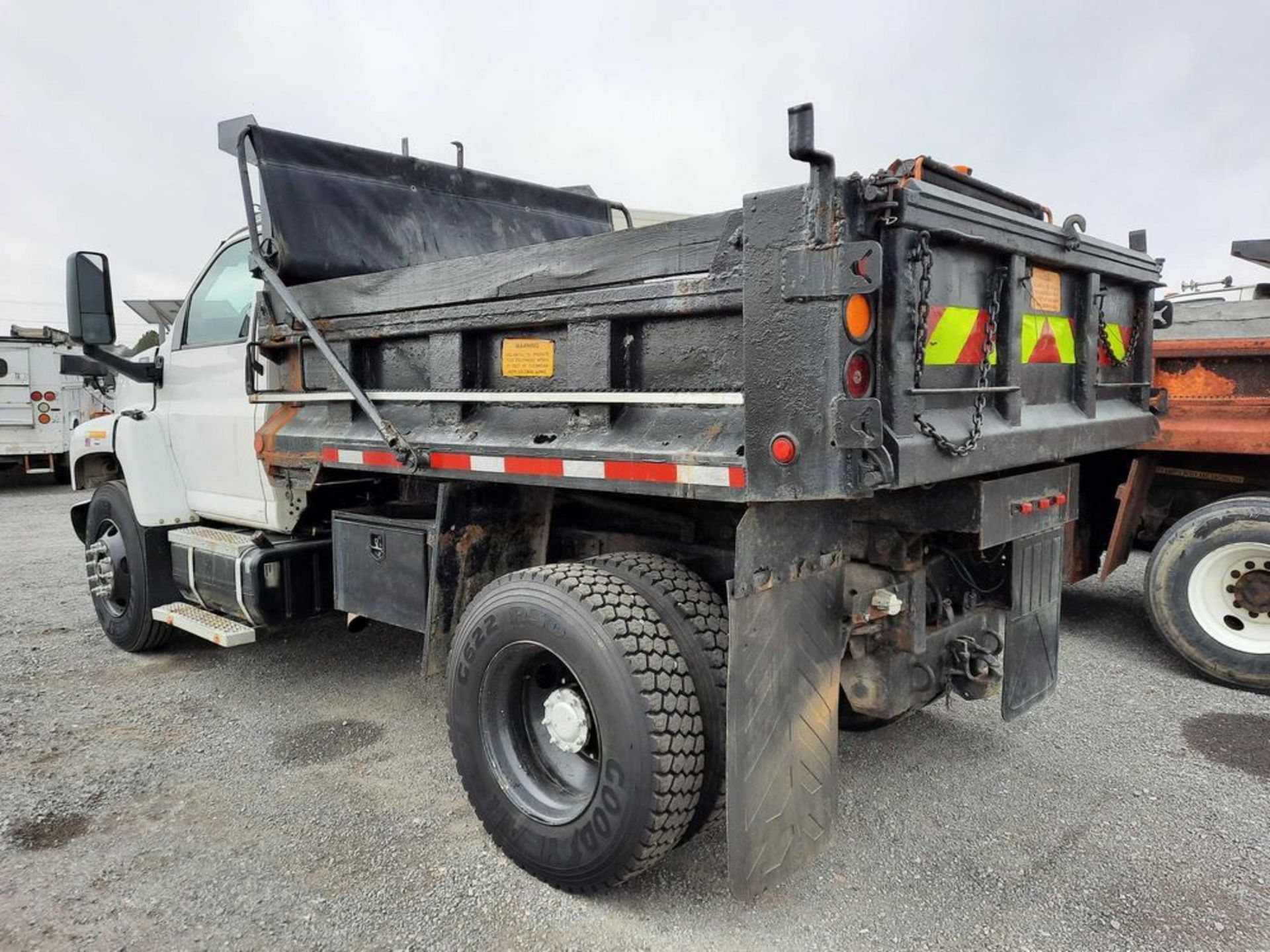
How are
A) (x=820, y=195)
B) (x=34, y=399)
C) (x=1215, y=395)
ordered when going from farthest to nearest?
(x=34, y=399)
(x=1215, y=395)
(x=820, y=195)

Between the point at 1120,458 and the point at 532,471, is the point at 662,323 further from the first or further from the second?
the point at 1120,458

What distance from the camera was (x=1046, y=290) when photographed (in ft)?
10.4

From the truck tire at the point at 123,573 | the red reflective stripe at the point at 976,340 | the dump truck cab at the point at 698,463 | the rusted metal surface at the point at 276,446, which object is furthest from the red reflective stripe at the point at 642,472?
the truck tire at the point at 123,573

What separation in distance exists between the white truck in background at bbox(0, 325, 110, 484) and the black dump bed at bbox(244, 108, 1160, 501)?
12.1 m

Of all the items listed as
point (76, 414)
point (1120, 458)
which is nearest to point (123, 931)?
point (1120, 458)

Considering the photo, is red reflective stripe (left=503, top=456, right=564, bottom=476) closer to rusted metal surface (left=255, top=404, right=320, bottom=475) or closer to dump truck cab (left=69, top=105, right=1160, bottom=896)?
dump truck cab (left=69, top=105, right=1160, bottom=896)

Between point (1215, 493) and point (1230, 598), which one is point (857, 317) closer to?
point (1230, 598)

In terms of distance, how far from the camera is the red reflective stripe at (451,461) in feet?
10.5

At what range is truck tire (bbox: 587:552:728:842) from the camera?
2.72 meters

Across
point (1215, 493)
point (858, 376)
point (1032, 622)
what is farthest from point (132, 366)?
point (1215, 493)

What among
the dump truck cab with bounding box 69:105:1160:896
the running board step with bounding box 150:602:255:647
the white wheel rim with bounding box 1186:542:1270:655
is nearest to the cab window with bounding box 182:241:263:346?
the dump truck cab with bounding box 69:105:1160:896

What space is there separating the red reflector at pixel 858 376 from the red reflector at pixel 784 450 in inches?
7.5

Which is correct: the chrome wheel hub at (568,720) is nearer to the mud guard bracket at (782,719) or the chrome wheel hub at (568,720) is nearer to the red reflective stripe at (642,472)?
the mud guard bracket at (782,719)

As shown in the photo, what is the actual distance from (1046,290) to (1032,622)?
47.9 inches
